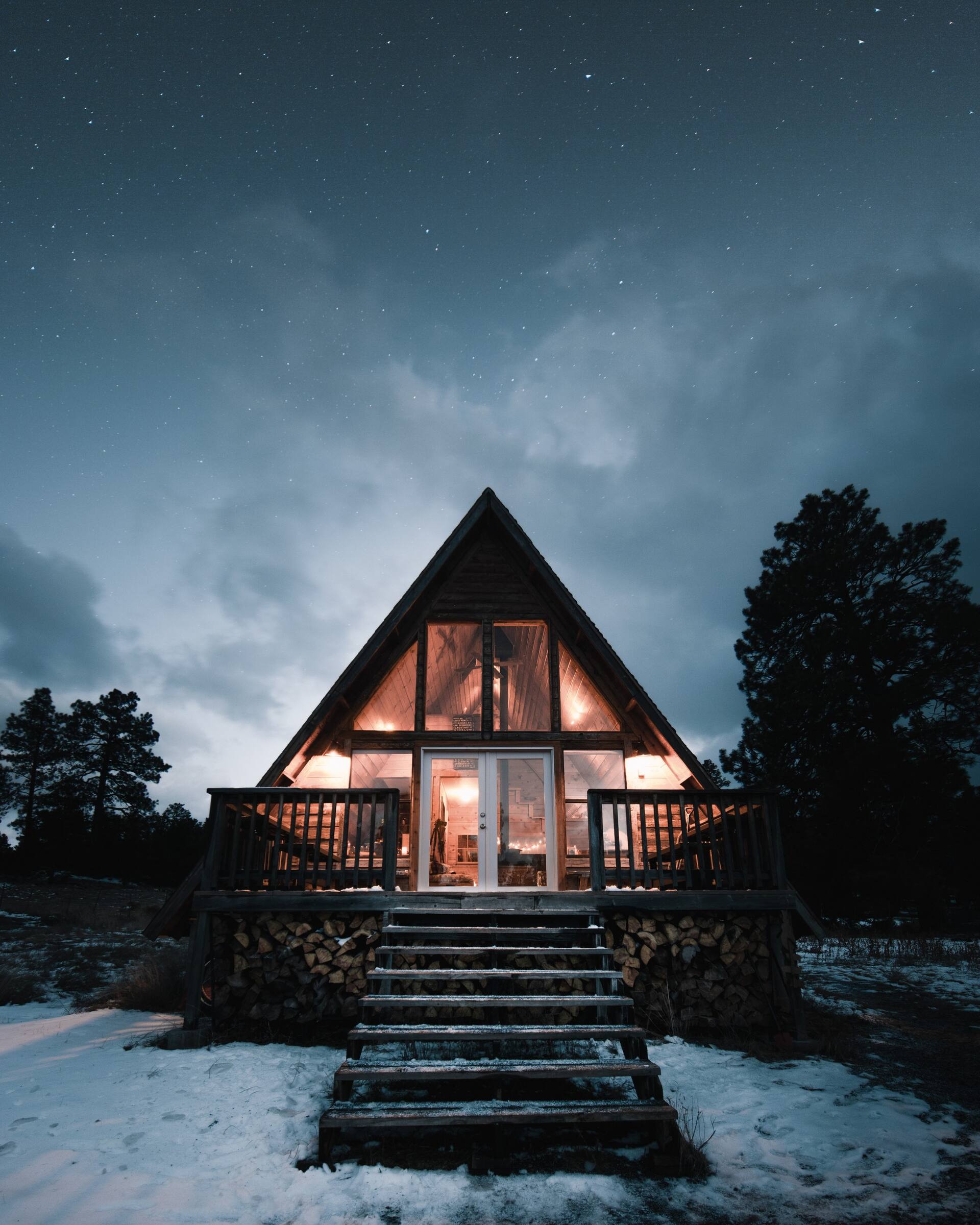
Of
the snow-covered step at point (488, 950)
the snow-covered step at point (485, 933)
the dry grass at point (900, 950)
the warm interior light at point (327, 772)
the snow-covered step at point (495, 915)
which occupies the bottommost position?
the dry grass at point (900, 950)

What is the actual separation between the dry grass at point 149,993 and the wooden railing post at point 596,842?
209 inches

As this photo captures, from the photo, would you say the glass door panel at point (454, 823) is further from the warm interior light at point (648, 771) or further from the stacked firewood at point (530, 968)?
the stacked firewood at point (530, 968)

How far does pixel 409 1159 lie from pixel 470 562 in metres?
8.55

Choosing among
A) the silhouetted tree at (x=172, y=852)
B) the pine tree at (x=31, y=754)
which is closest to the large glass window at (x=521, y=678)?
the silhouetted tree at (x=172, y=852)

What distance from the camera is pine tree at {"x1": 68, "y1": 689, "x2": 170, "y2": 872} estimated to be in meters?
38.4

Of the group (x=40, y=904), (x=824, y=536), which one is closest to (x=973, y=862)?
(x=824, y=536)

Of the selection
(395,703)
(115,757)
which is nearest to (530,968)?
(395,703)

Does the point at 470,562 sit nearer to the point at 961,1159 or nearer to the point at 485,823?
Answer: the point at 485,823

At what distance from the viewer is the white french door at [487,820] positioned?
10.0 m

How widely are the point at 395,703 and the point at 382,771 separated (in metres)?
1.10

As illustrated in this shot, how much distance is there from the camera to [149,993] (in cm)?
852

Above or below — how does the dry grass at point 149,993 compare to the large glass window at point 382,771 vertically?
below

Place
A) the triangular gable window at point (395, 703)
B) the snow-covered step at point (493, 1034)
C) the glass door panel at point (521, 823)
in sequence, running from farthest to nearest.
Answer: the triangular gable window at point (395, 703), the glass door panel at point (521, 823), the snow-covered step at point (493, 1034)

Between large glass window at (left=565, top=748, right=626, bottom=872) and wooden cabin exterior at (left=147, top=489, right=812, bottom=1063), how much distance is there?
0.03 metres
